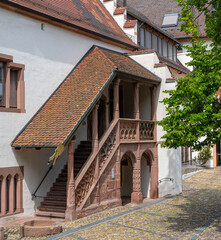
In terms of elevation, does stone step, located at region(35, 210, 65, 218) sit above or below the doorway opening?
below

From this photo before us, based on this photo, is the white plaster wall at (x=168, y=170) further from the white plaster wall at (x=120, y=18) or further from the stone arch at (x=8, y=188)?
the stone arch at (x=8, y=188)

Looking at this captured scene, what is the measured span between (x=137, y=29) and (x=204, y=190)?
32.1ft

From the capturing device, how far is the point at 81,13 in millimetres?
18328

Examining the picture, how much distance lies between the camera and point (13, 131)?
1352cm

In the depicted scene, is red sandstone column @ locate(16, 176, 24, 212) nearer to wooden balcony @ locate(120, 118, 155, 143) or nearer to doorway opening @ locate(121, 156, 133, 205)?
wooden balcony @ locate(120, 118, 155, 143)

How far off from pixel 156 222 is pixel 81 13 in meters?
10.2

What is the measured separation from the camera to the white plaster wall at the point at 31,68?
13359mm

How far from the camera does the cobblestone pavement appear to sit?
1145 cm

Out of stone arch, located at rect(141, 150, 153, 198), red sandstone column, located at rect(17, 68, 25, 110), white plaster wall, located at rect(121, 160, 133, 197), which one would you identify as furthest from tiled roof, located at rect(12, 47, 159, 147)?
white plaster wall, located at rect(121, 160, 133, 197)

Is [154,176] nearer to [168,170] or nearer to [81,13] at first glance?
[168,170]

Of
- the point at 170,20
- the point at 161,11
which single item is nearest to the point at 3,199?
the point at 170,20

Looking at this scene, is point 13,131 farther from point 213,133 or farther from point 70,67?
point 213,133

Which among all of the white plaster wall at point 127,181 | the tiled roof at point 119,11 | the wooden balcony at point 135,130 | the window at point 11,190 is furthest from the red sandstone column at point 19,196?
the tiled roof at point 119,11

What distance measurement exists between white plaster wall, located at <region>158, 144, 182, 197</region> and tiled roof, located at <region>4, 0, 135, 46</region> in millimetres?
5947
